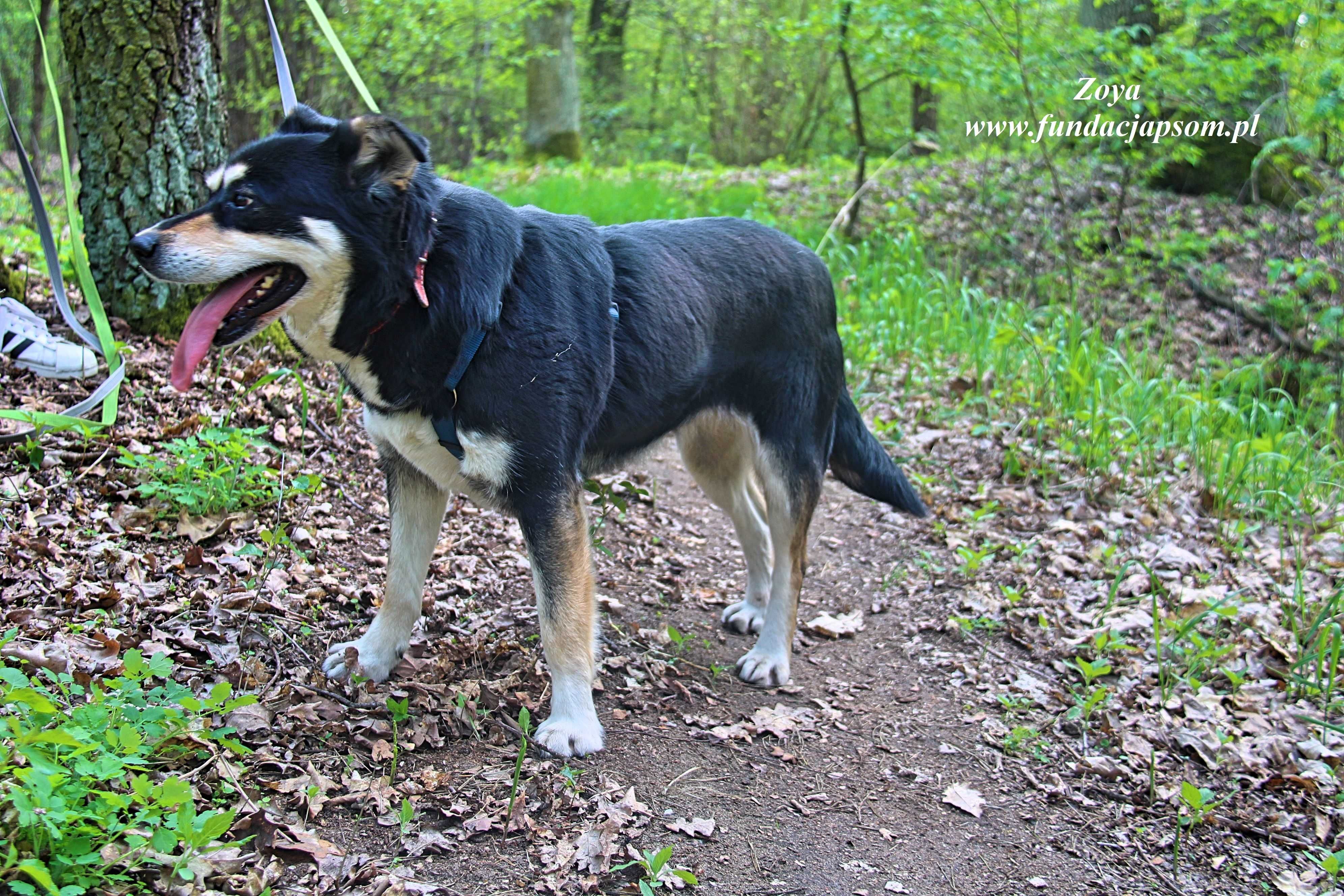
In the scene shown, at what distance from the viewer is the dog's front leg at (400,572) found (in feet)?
10.3

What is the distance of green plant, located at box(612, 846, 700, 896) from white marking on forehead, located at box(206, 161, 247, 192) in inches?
81.1

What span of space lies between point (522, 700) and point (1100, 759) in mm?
1988

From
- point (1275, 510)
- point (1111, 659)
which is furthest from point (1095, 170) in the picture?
point (1111, 659)

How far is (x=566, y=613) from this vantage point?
9.64 ft

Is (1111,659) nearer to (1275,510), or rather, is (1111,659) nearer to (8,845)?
(1275,510)

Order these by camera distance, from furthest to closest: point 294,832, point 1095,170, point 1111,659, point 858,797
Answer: point 1095,170, point 1111,659, point 858,797, point 294,832

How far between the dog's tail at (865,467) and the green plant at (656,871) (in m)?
1.91

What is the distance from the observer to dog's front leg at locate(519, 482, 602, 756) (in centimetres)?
290

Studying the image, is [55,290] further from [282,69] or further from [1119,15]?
[1119,15]

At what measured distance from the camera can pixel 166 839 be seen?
200 cm

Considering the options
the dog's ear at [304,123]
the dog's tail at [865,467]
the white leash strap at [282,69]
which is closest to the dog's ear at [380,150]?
the dog's ear at [304,123]

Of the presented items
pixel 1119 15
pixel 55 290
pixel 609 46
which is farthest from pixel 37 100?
pixel 609 46

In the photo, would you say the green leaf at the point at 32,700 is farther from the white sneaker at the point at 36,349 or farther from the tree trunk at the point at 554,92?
the tree trunk at the point at 554,92

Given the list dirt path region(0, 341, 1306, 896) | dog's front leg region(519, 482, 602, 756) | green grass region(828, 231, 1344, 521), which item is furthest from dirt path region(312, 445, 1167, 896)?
green grass region(828, 231, 1344, 521)
